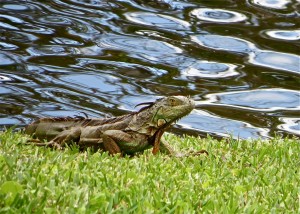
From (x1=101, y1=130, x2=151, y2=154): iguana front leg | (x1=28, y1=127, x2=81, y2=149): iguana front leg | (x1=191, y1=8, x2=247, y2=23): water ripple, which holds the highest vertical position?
(x1=101, y1=130, x2=151, y2=154): iguana front leg

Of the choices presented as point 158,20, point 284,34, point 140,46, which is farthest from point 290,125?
point 158,20

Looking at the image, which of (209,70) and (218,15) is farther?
(218,15)

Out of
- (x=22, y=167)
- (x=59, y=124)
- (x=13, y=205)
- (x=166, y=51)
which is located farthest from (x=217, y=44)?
(x=13, y=205)

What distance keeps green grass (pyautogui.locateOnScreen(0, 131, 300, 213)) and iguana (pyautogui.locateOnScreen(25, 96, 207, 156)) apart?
6.9 inches

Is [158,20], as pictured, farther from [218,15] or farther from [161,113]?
[161,113]

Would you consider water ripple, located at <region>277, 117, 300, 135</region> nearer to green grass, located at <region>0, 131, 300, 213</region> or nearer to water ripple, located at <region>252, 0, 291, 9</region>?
green grass, located at <region>0, 131, 300, 213</region>

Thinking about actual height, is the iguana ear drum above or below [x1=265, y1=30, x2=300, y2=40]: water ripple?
above

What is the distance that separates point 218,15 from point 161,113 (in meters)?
8.71

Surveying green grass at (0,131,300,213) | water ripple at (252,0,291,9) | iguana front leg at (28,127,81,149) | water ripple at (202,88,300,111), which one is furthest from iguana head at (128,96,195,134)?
water ripple at (252,0,291,9)

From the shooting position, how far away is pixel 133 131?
726 centimetres

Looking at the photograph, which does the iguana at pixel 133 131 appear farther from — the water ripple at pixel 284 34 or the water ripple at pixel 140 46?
the water ripple at pixel 284 34

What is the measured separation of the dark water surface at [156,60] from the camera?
1171cm

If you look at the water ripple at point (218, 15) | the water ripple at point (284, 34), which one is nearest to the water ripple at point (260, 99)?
the water ripple at point (284, 34)

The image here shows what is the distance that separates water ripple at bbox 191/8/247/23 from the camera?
50.9 ft
